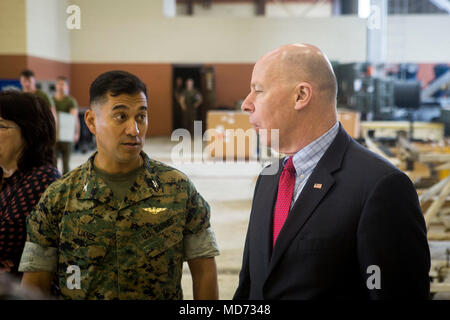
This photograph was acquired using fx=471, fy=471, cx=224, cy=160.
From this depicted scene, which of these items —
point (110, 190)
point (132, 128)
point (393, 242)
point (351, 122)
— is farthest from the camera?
point (351, 122)

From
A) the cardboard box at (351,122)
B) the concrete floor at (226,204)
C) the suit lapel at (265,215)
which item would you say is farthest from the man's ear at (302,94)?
the cardboard box at (351,122)

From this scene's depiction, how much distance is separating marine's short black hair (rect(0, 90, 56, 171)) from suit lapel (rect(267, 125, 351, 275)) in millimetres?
1221

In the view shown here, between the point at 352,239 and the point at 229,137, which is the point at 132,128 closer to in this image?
the point at 352,239

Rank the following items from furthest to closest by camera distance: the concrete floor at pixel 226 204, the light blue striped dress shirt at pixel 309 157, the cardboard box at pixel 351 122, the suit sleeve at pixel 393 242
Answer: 1. the cardboard box at pixel 351 122
2. the concrete floor at pixel 226 204
3. the light blue striped dress shirt at pixel 309 157
4. the suit sleeve at pixel 393 242

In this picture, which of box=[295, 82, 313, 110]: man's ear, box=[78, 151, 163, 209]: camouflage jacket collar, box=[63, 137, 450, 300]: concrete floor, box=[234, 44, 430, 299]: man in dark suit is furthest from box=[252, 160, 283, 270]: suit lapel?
box=[63, 137, 450, 300]: concrete floor

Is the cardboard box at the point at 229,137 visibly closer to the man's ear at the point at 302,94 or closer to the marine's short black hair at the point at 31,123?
the marine's short black hair at the point at 31,123

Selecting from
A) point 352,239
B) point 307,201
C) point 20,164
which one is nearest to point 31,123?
point 20,164

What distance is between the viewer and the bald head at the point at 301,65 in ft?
3.74

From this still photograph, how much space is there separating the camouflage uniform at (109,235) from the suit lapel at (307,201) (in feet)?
1.57

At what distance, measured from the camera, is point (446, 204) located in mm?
5590

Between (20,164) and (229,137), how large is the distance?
7.77m

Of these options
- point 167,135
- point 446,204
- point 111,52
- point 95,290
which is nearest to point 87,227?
point 95,290

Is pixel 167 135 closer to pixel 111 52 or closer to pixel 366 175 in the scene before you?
pixel 111 52

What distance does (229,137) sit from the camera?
9.62 meters
